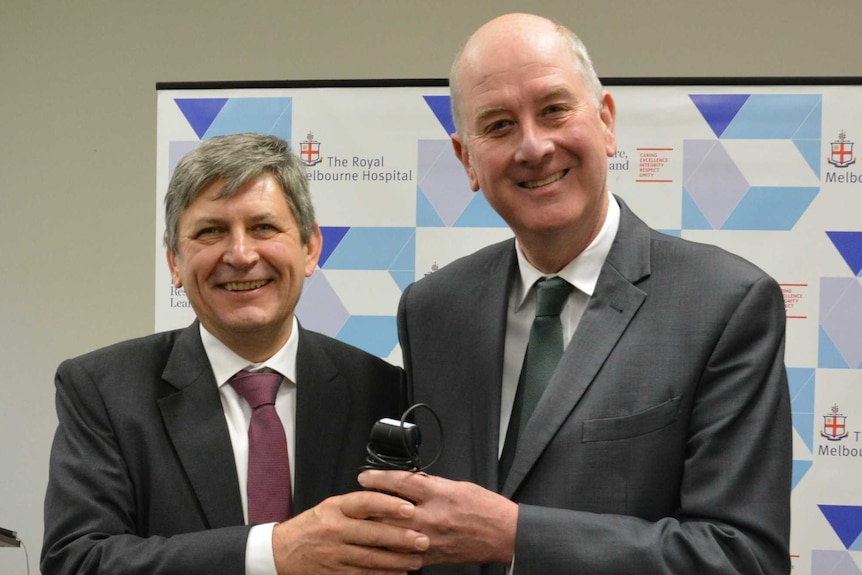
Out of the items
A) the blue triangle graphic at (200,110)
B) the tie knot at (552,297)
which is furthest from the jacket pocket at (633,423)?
the blue triangle graphic at (200,110)

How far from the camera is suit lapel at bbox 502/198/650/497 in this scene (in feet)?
5.56

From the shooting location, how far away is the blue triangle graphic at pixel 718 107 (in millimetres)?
3672

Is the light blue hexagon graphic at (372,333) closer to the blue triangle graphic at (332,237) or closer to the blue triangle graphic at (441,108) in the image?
the blue triangle graphic at (332,237)

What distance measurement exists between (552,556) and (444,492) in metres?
0.20

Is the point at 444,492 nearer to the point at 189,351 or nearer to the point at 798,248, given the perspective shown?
the point at 189,351

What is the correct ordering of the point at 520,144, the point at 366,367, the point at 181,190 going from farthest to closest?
the point at 366,367
the point at 181,190
the point at 520,144

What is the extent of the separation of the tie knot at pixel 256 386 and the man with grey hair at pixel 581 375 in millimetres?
278

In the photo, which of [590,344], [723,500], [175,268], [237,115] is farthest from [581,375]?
[237,115]

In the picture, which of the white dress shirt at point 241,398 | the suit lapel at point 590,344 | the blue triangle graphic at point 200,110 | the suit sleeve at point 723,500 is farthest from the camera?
the blue triangle graphic at point 200,110

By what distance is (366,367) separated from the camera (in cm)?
211

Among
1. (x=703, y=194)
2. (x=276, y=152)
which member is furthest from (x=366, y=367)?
(x=703, y=194)

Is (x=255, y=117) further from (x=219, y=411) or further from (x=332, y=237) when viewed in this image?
(x=219, y=411)

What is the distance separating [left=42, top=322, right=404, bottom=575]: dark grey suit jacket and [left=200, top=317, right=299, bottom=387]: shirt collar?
17 millimetres

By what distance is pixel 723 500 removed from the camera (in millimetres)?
1597
